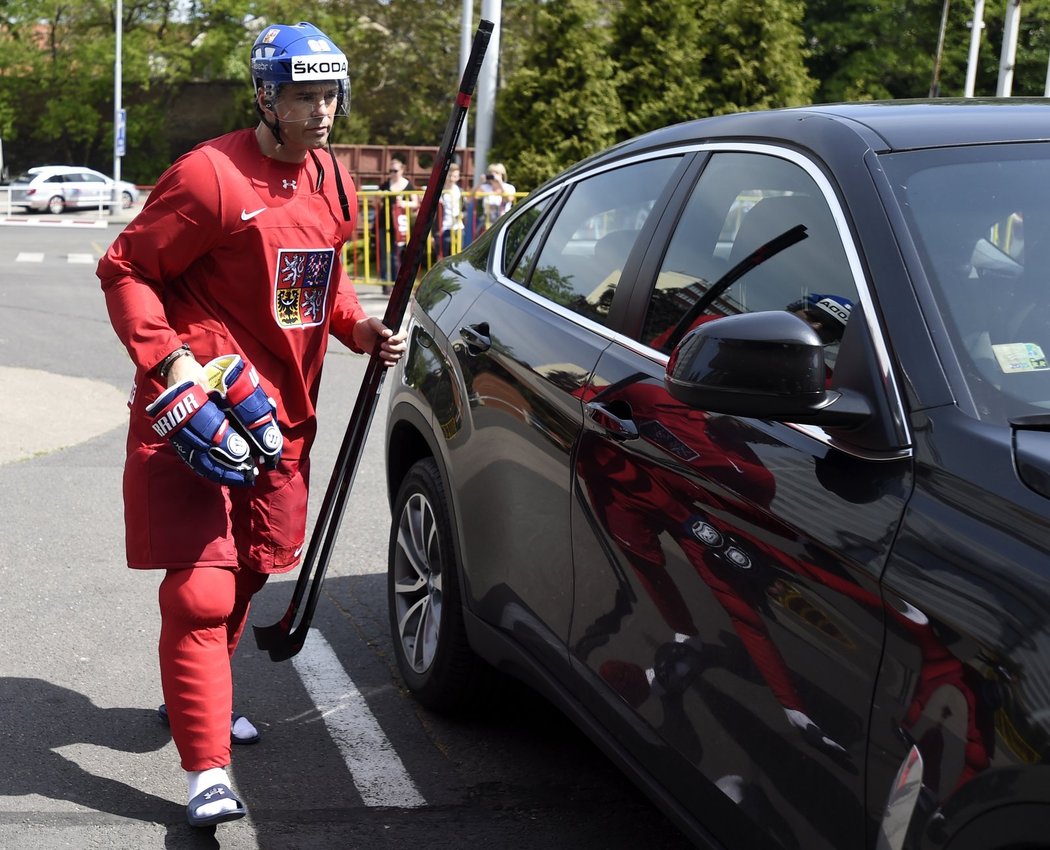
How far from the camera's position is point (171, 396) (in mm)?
3227

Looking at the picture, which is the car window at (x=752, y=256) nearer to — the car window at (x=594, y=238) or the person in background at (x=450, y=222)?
the car window at (x=594, y=238)

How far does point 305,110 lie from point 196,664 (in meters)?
1.39

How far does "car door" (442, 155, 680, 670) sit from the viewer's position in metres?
3.26

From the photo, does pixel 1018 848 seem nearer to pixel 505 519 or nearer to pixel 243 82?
pixel 505 519

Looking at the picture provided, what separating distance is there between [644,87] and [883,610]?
23504 mm

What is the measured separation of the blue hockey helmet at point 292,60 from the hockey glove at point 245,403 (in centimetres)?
66

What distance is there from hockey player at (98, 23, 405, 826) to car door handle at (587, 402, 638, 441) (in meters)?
0.83

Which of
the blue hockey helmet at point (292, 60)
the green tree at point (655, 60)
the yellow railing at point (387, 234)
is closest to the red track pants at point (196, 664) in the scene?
the blue hockey helmet at point (292, 60)

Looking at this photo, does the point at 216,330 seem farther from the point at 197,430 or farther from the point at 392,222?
the point at 392,222

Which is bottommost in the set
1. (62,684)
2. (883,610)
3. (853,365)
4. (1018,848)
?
(62,684)

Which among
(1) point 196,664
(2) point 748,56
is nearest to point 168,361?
(1) point 196,664

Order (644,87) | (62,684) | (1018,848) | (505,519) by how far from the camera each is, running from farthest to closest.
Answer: (644,87)
(62,684)
(505,519)
(1018,848)

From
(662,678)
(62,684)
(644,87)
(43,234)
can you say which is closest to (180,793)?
(62,684)

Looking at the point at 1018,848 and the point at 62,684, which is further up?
the point at 1018,848
